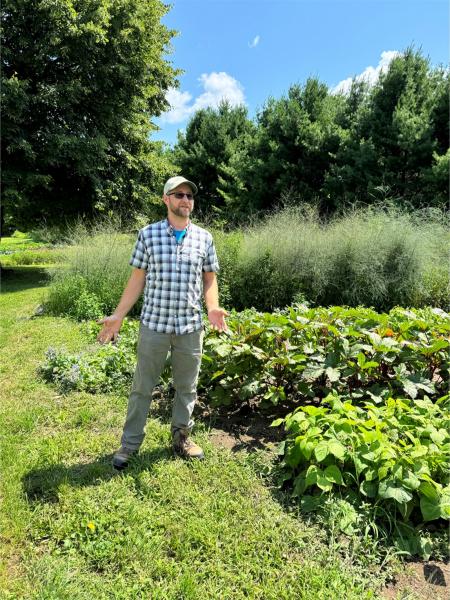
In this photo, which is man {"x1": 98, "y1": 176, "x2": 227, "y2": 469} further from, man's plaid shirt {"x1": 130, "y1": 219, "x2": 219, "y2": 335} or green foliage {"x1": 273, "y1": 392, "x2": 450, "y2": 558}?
green foliage {"x1": 273, "y1": 392, "x2": 450, "y2": 558}

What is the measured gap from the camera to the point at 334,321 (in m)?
3.59

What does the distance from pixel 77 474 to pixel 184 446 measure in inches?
28.3

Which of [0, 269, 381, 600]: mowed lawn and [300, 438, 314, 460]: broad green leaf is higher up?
[300, 438, 314, 460]: broad green leaf

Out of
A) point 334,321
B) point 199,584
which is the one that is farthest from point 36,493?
point 334,321

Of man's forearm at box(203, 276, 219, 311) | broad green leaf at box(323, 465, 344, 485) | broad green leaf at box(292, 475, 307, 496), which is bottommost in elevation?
broad green leaf at box(292, 475, 307, 496)

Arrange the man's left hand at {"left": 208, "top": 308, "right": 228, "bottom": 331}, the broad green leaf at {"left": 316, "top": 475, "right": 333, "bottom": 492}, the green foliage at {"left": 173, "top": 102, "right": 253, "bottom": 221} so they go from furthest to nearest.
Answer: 1. the green foliage at {"left": 173, "top": 102, "right": 253, "bottom": 221}
2. the man's left hand at {"left": 208, "top": 308, "right": 228, "bottom": 331}
3. the broad green leaf at {"left": 316, "top": 475, "right": 333, "bottom": 492}

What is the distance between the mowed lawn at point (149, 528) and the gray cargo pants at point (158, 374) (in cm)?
24

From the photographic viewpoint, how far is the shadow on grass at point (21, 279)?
1170 cm

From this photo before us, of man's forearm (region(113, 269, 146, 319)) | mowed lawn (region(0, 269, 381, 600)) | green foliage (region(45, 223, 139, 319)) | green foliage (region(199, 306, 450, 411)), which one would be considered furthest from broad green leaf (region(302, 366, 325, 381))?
green foliage (region(45, 223, 139, 319))

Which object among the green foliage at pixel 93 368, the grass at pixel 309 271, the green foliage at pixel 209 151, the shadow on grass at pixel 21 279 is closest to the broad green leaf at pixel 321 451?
the green foliage at pixel 93 368

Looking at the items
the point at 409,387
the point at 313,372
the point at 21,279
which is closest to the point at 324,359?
the point at 313,372

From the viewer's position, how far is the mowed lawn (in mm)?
1909

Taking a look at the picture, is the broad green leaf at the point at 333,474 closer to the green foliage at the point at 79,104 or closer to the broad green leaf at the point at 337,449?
the broad green leaf at the point at 337,449

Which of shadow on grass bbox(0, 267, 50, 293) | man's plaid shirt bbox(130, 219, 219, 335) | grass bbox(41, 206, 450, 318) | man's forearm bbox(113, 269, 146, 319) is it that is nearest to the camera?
man's plaid shirt bbox(130, 219, 219, 335)
